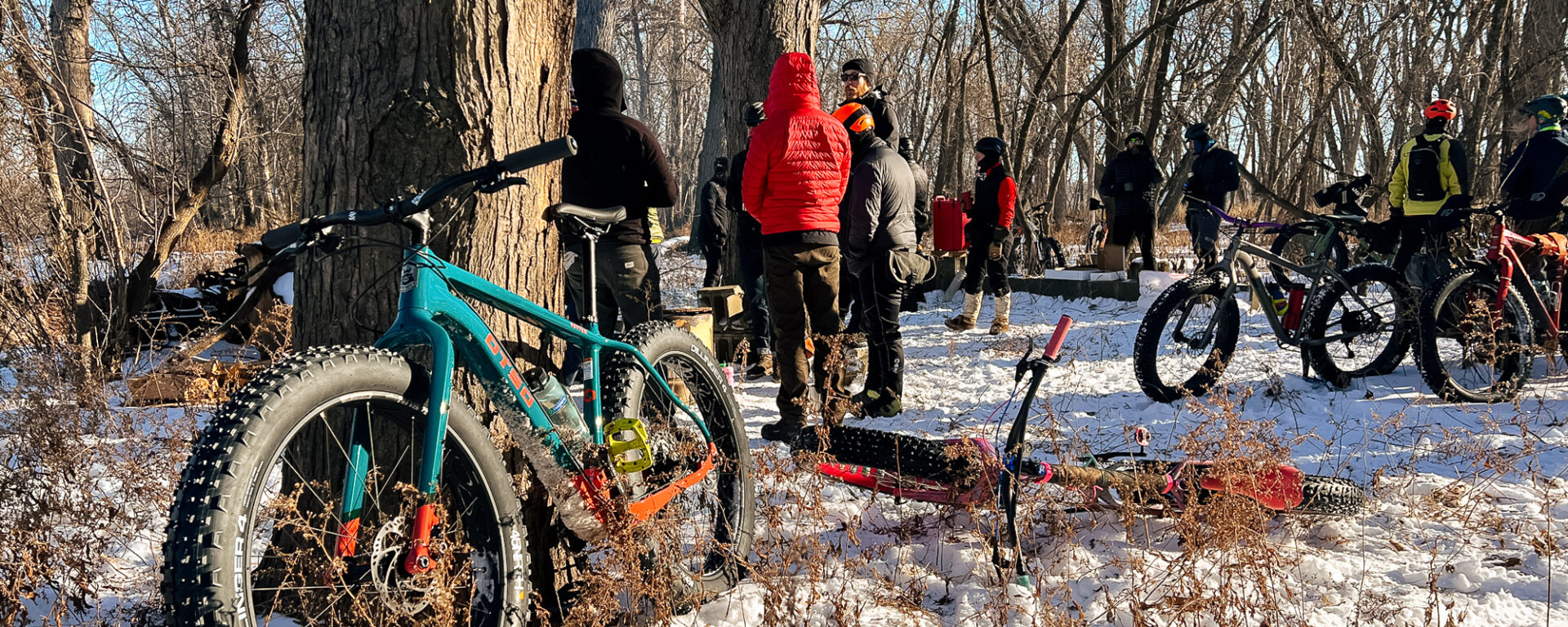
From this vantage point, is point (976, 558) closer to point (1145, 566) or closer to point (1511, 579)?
point (1145, 566)

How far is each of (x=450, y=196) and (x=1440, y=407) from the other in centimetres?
540

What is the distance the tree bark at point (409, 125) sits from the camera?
2.53 m

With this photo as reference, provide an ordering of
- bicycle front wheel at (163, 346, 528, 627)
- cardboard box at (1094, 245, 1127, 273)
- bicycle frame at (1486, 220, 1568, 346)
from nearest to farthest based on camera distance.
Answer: bicycle front wheel at (163, 346, 528, 627)
bicycle frame at (1486, 220, 1568, 346)
cardboard box at (1094, 245, 1127, 273)

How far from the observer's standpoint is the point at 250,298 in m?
7.67

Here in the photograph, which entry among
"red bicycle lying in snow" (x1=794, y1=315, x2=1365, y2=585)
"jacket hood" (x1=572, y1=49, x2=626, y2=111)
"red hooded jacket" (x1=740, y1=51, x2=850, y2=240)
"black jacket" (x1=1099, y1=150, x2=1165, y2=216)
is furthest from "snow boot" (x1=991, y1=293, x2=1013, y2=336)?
"red bicycle lying in snow" (x1=794, y1=315, x2=1365, y2=585)

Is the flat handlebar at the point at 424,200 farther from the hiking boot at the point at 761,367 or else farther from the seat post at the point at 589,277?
the hiking boot at the point at 761,367

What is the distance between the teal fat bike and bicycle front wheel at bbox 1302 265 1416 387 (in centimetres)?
432

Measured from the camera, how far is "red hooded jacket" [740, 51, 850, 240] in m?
4.74

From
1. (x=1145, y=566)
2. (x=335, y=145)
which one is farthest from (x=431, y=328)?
(x=1145, y=566)

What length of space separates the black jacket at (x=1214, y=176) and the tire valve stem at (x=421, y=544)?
30.9 feet

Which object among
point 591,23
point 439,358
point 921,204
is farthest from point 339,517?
point 591,23

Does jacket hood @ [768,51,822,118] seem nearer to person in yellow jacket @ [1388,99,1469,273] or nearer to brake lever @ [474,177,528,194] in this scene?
brake lever @ [474,177,528,194]

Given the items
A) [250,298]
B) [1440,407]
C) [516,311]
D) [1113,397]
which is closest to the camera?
[516,311]

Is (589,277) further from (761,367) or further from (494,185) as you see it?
(761,367)
